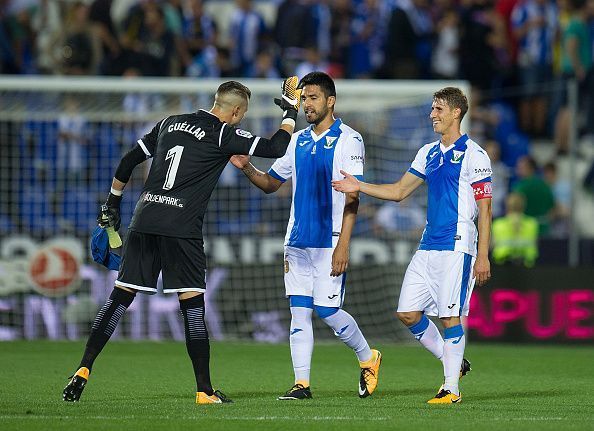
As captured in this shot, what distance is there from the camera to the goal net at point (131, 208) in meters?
16.0

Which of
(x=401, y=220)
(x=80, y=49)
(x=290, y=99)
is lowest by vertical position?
(x=401, y=220)

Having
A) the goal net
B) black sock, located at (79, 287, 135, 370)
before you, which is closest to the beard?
black sock, located at (79, 287, 135, 370)

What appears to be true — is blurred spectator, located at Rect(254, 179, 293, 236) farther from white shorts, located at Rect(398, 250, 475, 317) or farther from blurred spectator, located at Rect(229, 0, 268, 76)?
white shorts, located at Rect(398, 250, 475, 317)

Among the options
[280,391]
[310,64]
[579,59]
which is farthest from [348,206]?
[579,59]

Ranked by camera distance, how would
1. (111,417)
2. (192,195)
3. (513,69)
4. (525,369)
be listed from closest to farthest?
(111,417), (192,195), (525,369), (513,69)

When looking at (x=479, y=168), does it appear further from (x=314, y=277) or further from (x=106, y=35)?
(x=106, y=35)

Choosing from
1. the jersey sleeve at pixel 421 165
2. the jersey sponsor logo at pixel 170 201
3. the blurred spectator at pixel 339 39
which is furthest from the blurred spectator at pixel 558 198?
the jersey sponsor logo at pixel 170 201

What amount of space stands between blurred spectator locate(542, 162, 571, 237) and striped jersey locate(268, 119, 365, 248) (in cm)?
862

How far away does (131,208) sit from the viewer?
1692cm

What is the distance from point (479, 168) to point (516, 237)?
7842 millimetres

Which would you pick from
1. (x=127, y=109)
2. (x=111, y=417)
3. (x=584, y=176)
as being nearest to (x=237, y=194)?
(x=127, y=109)

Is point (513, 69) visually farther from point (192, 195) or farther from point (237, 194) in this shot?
point (192, 195)

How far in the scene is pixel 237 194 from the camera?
55.6 feet

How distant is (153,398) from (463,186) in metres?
2.72
